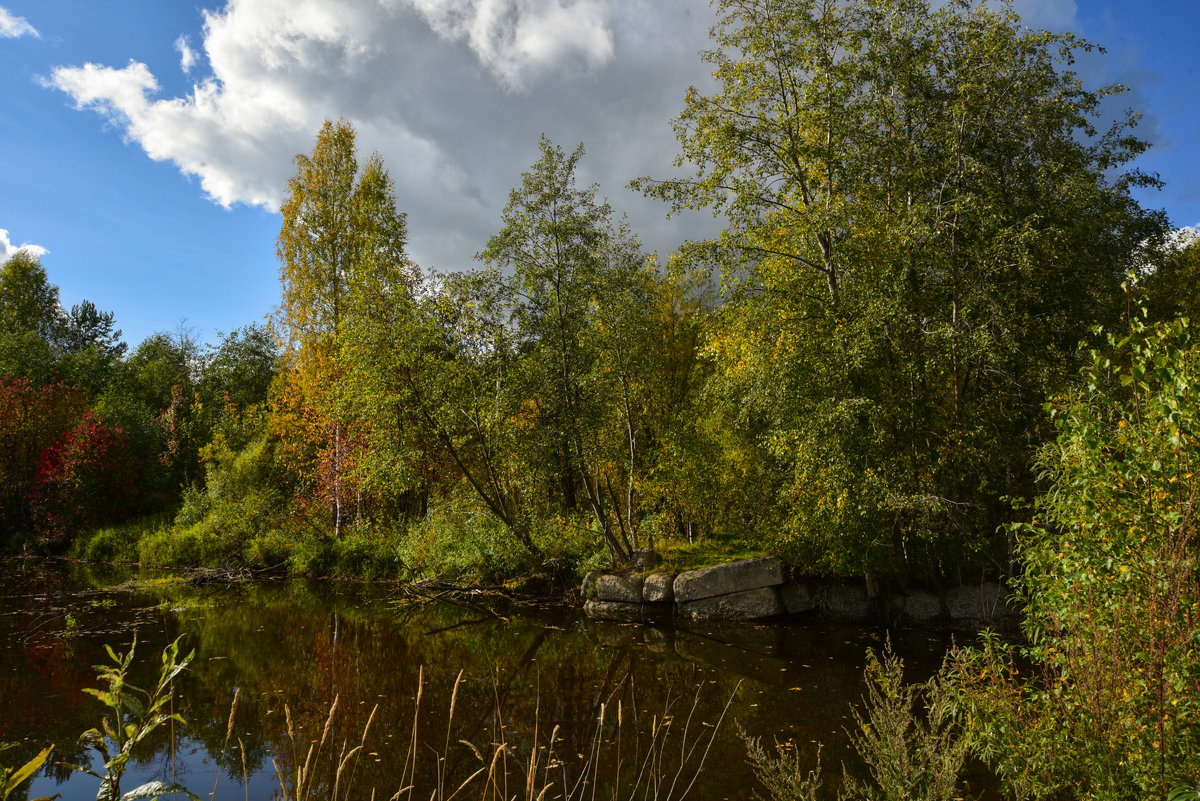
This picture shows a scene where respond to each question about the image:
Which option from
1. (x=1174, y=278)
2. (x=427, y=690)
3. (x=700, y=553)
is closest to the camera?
(x=427, y=690)

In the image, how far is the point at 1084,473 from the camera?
14.0ft

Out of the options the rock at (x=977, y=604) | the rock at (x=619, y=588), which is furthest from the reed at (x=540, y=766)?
the rock at (x=977, y=604)

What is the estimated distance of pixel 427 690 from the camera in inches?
330

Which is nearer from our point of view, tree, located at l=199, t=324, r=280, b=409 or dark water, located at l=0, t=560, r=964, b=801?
dark water, located at l=0, t=560, r=964, b=801

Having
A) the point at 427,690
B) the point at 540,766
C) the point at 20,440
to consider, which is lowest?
the point at 540,766

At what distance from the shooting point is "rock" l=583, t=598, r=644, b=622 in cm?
1338

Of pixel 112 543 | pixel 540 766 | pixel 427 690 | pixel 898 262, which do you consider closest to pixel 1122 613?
pixel 540 766

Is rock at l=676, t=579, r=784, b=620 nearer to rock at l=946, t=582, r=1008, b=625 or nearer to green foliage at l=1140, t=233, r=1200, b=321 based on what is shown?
rock at l=946, t=582, r=1008, b=625

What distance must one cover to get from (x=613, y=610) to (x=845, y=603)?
458 cm

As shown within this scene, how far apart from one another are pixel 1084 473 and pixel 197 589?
60.6 ft

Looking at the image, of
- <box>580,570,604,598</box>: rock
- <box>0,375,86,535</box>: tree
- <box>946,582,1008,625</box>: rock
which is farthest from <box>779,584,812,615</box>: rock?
<box>0,375,86,535</box>: tree

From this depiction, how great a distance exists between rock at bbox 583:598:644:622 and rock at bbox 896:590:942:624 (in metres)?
5.01

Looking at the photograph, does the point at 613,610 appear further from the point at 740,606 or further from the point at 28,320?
the point at 28,320

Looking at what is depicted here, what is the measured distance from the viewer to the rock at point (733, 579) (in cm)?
1298
